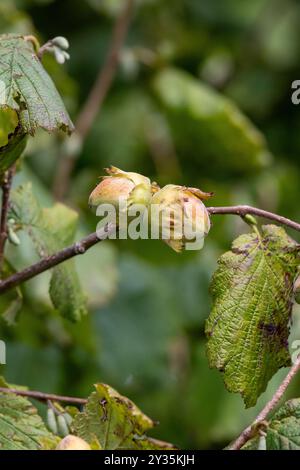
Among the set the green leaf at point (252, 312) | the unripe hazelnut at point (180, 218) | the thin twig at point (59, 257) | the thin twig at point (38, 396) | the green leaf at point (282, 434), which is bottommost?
the green leaf at point (282, 434)

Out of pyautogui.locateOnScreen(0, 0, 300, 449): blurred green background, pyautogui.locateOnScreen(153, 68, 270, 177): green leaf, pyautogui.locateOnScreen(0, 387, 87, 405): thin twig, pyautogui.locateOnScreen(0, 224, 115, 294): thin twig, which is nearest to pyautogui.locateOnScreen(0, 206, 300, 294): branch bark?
pyautogui.locateOnScreen(0, 224, 115, 294): thin twig

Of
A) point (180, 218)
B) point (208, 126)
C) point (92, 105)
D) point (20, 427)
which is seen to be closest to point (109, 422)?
point (20, 427)

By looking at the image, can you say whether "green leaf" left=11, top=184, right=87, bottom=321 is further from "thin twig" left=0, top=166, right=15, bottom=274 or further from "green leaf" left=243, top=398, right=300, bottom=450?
"green leaf" left=243, top=398, right=300, bottom=450

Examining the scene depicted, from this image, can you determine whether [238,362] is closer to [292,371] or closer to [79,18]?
[292,371]

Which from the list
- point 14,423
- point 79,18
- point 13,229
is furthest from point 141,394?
point 14,423

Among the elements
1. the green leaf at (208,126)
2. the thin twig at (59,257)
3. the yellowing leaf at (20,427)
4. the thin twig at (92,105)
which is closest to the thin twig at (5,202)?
the thin twig at (59,257)

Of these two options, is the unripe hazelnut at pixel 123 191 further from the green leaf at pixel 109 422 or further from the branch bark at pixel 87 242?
the green leaf at pixel 109 422
